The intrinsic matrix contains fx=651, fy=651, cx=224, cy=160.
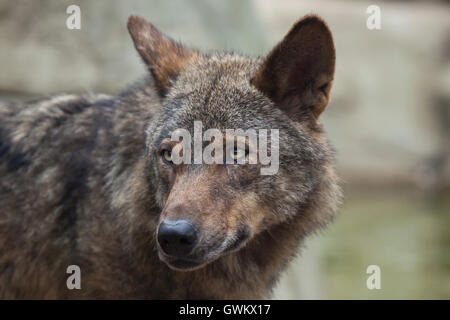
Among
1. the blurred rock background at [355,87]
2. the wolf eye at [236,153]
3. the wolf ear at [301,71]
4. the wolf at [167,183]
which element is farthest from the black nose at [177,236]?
the blurred rock background at [355,87]

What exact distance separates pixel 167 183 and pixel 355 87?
33.1 feet

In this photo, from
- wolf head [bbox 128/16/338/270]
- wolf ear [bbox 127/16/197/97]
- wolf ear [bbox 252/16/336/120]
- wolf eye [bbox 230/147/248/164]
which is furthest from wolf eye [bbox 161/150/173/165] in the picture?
wolf ear [bbox 252/16/336/120]

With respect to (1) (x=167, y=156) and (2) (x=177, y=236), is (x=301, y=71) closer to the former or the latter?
(1) (x=167, y=156)

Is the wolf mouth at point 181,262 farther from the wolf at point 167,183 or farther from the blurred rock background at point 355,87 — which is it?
the blurred rock background at point 355,87

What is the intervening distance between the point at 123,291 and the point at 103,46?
167 inches

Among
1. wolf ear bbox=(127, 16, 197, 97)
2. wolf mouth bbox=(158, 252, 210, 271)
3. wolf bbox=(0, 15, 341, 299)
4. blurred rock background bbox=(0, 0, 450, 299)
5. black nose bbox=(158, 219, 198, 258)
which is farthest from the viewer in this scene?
blurred rock background bbox=(0, 0, 450, 299)

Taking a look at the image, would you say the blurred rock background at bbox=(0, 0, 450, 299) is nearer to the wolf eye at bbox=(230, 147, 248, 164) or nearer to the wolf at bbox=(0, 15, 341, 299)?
the wolf at bbox=(0, 15, 341, 299)

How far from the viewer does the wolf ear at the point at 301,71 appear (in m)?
3.68

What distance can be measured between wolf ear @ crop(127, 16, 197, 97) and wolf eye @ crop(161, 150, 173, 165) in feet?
1.79

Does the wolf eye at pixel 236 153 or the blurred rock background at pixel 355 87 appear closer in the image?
the wolf eye at pixel 236 153

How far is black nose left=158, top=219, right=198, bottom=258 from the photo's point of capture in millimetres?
3197

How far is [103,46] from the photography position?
766cm

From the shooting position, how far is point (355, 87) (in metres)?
13.2
